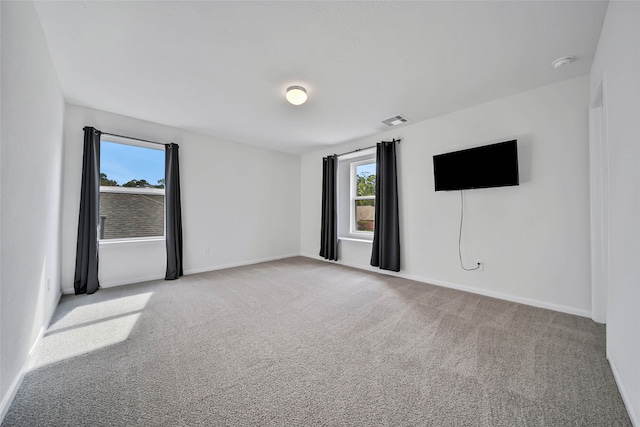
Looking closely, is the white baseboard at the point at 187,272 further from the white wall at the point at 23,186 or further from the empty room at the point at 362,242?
the white wall at the point at 23,186

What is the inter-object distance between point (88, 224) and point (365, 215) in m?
4.19

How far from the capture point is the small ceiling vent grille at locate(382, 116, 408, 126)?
11.2 feet

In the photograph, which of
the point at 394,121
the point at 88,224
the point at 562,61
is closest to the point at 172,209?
the point at 88,224

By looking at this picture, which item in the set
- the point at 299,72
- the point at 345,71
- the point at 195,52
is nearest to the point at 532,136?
the point at 345,71

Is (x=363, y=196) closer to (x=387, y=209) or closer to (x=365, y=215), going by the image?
(x=365, y=215)

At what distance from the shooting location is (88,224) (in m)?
3.02

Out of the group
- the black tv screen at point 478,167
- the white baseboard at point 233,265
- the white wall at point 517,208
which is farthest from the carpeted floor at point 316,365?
the black tv screen at point 478,167

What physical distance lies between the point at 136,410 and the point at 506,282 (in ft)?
11.7

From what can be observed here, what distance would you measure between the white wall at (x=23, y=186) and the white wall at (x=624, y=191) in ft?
10.4

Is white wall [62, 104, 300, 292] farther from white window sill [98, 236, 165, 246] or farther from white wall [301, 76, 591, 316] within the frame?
white wall [301, 76, 591, 316]

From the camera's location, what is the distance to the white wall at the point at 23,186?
1268 millimetres

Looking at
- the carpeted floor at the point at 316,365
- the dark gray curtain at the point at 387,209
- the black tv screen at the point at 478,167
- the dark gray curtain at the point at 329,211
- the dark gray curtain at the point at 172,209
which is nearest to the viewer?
the carpeted floor at the point at 316,365

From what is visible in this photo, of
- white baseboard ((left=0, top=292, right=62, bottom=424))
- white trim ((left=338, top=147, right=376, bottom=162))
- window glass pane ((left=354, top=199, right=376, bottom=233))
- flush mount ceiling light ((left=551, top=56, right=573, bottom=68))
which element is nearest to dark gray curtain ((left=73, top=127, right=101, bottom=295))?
white baseboard ((left=0, top=292, right=62, bottom=424))

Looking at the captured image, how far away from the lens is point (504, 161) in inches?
108
